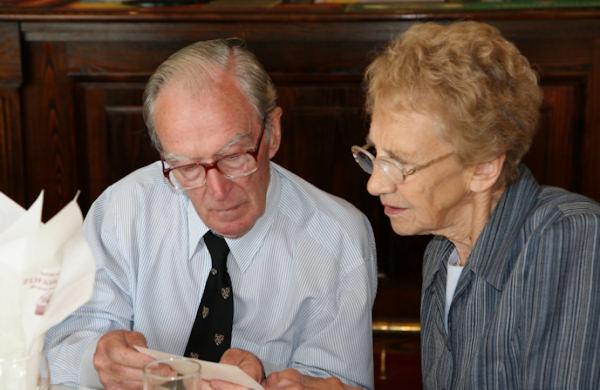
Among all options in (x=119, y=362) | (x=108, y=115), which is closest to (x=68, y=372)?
(x=119, y=362)

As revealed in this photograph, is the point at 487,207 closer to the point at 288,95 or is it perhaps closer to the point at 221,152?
the point at 221,152

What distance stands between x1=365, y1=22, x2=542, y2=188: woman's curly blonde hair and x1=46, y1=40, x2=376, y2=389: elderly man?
0.41m

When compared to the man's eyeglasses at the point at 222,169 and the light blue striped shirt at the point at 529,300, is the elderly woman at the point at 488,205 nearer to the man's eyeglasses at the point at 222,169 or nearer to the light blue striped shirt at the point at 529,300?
the light blue striped shirt at the point at 529,300

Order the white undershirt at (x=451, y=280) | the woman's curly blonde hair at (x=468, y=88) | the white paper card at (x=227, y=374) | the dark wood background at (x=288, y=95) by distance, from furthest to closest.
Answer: the dark wood background at (x=288, y=95), the white undershirt at (x=451, y=280), the woman's curly blonde hair at (x=468, y=88), the white paper card at (x=227, y=374)

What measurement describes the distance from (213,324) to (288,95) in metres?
1.57

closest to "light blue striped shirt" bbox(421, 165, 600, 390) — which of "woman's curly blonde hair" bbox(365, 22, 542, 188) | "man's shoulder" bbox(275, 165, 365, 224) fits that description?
"woman's curly blonde hair" bbox(365, 22, 542, 188)

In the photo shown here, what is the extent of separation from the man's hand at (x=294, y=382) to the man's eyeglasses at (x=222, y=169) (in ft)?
1.55

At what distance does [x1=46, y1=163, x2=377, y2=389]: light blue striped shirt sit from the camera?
1.85 meters

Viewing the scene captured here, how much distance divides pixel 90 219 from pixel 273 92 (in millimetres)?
554

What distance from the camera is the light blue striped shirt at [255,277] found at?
6.06 feet

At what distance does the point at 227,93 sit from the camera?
1794mm

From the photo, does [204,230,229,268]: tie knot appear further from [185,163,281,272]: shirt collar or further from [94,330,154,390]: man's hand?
[94,330,154,390]: man's hand

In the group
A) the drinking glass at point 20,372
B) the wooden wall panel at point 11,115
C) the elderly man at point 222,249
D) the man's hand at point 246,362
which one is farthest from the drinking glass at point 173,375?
the wooden wall panel at point 11,115

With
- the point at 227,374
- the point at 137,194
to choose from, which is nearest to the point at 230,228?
the point at 137,194
